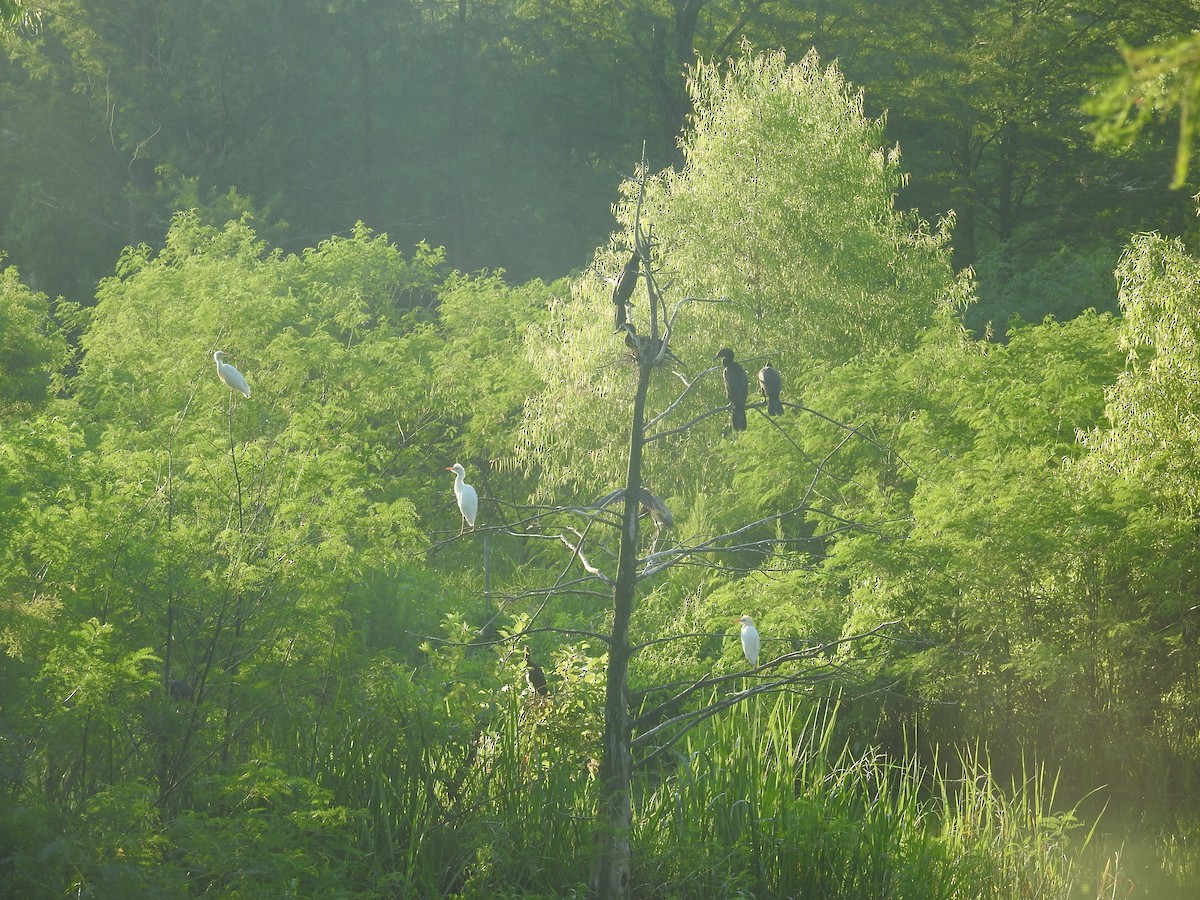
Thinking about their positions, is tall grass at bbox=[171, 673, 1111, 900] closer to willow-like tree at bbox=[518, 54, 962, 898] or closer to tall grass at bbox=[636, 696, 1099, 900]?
tall grass at bbox=[636, 696, 1099, 900]

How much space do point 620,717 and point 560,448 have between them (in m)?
9.31

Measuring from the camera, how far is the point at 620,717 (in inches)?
199

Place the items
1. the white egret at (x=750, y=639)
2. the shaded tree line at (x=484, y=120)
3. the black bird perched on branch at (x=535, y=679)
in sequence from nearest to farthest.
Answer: the black bird perched on branch at (x=535, y=679), the white egret at (x=750, y=639), the shaded tree line at (x=484, y=120)

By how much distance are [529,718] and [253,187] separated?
2115 centimetres

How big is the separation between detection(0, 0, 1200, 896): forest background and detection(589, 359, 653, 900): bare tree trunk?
263mm

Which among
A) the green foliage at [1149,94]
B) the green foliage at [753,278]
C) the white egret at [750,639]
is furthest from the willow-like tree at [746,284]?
the green foliage at [1149,94]

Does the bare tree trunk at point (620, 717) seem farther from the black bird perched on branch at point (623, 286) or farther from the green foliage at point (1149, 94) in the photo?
the green foliage at point (1149, 94)

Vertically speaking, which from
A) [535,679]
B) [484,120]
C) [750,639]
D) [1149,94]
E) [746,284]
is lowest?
[1149,94]

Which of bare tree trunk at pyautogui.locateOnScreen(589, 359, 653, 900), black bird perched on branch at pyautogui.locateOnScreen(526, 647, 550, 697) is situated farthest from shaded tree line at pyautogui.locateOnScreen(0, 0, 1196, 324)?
bare tree trunk at pyautogui.locateOnScreen(589, 359, 653, 900)

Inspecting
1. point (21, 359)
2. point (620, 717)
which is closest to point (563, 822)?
point (620, 717)

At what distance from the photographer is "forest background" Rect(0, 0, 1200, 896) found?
5934mm

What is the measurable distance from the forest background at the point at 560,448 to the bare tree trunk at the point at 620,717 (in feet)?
0.86

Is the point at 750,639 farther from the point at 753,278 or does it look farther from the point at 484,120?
the point at 484,120

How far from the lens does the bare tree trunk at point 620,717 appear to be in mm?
4949
